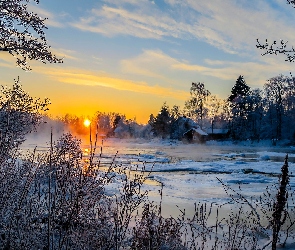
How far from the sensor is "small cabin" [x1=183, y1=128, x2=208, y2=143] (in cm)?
7331

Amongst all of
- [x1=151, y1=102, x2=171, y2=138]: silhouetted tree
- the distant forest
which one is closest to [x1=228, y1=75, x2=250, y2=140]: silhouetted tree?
the distant forest

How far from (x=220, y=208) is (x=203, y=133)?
62592 mm

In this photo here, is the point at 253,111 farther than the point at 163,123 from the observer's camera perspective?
No

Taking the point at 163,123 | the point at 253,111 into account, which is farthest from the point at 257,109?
the point at 163,123

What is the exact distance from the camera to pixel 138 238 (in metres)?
6.05

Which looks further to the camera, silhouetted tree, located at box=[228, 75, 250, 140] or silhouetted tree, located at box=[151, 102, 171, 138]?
silhouetted tree, located at box=[151, 102, 171, 138]

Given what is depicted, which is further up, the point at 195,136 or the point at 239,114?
the point at 239,114

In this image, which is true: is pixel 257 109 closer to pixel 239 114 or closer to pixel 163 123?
pixel 239 114

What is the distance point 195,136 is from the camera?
74.6 meters

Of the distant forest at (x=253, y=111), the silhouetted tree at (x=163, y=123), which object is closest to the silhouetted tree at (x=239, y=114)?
the distant forest at (x=253, y=111)

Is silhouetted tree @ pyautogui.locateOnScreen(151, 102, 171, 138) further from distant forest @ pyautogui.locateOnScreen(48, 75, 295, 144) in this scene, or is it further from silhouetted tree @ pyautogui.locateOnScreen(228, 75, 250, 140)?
silhouetted tree @ pyautogui.locateOnScreen(228, 75, 250, 140)

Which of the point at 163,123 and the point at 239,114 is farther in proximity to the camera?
the point at 163,123

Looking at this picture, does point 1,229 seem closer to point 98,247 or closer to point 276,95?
point 98,247

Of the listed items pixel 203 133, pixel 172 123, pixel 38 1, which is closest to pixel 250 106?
pixel 203 133
